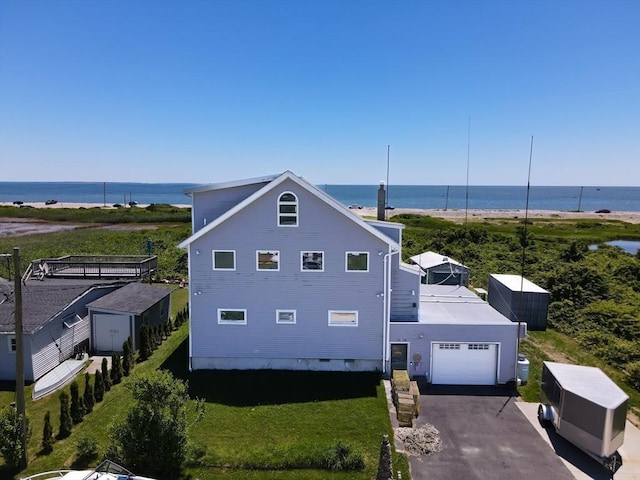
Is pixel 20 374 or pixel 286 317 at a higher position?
pixel 20 374

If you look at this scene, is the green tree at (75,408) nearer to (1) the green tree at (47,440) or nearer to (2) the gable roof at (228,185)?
(1) the green tree at (47,440)

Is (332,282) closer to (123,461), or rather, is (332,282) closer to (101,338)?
(123,461)

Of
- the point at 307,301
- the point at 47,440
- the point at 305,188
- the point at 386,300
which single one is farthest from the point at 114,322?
the point at 386,300

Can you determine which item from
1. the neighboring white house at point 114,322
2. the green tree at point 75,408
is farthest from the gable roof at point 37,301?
the green tree at point 75,408

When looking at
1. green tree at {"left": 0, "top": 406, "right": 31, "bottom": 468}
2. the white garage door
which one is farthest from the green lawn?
the white garage door

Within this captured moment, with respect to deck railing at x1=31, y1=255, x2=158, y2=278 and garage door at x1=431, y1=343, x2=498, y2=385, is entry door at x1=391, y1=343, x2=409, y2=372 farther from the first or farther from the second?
deck railing at x1=31, y1=255, x2=158, y2=278

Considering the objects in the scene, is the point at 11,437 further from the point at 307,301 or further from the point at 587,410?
the point at 587,410

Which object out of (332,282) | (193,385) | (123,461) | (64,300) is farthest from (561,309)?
(64,300)
